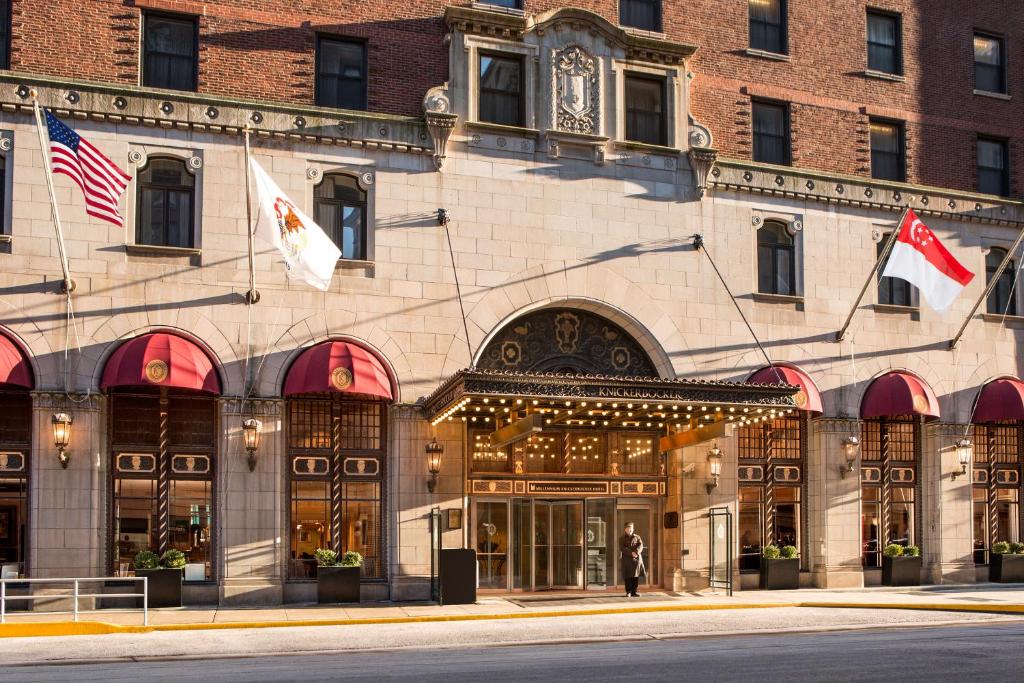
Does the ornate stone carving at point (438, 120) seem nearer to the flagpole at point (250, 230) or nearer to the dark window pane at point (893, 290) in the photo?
the flagpole at point (250, 230)

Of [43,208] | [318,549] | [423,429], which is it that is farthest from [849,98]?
[43,208]

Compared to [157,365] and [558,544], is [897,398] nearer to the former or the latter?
[558,544]

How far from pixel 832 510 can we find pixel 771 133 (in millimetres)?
10322

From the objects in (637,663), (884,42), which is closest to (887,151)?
(884,42)

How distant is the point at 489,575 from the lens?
2994 centimetres

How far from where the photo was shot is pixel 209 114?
27859 millimetres

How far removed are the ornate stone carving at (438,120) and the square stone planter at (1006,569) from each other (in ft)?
61.7

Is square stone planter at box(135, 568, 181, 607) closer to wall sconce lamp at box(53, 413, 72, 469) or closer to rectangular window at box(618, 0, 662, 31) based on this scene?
wall sconce lamp at box(53, 413, 72, 469)

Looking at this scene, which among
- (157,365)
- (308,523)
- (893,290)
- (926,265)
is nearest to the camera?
(157,365)

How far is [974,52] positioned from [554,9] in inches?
536

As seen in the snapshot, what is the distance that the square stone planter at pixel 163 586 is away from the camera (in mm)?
26141

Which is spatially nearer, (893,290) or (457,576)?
(457,576)

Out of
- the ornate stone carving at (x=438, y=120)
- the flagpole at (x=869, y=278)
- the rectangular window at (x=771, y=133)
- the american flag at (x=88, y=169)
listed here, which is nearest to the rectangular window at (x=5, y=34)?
the american flag at (x=88, y=169)

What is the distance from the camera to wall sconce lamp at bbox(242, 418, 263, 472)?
27.0m
